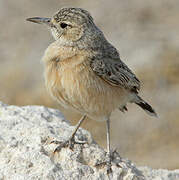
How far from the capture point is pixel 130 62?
13.8m

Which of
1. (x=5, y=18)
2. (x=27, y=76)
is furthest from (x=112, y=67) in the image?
(x=5, y=18)

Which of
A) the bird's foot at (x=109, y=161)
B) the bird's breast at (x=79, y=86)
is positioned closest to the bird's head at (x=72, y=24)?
the bird's breast at (x=79, y=86)

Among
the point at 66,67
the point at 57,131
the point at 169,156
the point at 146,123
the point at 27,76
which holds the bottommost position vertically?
the point at 57,131

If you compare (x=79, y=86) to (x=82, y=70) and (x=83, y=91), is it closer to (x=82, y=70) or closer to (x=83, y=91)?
(x=83, y=91)

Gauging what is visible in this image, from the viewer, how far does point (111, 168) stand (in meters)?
6.47

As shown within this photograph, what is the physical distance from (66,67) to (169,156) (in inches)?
251

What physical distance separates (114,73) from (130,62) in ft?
21.1

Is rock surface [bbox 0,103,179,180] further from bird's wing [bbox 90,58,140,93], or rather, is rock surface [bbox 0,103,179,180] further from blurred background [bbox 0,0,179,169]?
blurred background [bbox 0,0,179,169]

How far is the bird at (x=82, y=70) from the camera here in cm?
686

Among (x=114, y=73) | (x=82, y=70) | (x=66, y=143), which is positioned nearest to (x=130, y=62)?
(x=114, y=73)

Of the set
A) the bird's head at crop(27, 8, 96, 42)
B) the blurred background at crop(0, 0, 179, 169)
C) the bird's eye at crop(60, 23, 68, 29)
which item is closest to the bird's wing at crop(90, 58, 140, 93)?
the bird's head at crop(27, 8, 96, 42)

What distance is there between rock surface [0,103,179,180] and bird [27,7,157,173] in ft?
0.66

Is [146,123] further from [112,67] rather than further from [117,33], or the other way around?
[112,67]

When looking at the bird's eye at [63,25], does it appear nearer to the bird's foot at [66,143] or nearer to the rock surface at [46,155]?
the rock surface at [46,155]
